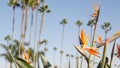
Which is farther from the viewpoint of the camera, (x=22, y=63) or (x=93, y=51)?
(x=22, y=63)

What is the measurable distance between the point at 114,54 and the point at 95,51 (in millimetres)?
608

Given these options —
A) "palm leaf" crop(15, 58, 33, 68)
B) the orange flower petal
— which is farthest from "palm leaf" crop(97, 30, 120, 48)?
"palm leaf" crop(15, 58, 33, 68)

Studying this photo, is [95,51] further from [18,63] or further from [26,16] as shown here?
[26,16]

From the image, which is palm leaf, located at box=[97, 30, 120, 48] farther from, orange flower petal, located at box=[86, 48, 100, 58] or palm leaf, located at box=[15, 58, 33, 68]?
palm leaf, located at box=[15, 58, 33, 68]

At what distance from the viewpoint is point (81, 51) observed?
255 centimetres

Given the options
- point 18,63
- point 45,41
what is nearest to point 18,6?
point 45,41

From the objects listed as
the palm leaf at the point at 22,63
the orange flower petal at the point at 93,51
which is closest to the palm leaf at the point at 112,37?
the orange flower petal at the point at 93,51

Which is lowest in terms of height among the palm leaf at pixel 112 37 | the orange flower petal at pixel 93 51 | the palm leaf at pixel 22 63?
the palm leaf at pixel 22 63

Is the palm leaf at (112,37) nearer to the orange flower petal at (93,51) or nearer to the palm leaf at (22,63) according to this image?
the orange flower petal at (93,51)

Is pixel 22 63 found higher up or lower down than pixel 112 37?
lower down

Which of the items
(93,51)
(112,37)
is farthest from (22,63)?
(112,37)

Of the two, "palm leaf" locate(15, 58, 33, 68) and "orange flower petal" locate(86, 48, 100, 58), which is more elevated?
"orange flower petal" locate(86, 48, 100, 58)

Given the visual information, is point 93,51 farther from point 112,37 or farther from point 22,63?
point 22,63

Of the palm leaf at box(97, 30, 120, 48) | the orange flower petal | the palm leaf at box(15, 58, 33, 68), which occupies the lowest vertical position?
the palm leaf at box(15, 58, 33, 68)
